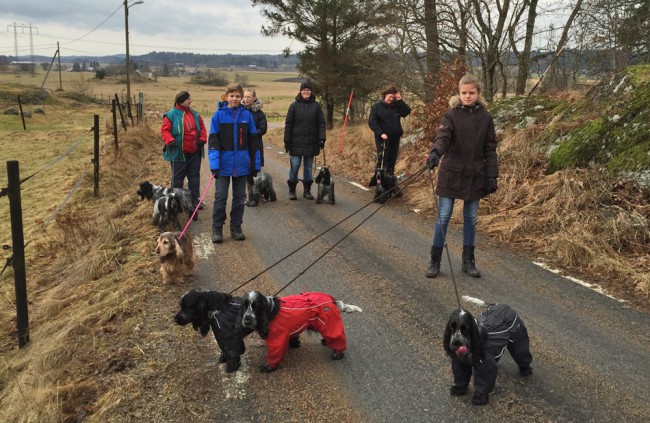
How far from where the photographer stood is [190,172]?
8953 millimetres

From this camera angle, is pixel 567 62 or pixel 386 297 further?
pixel 567 62

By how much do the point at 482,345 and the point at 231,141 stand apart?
4.97 m

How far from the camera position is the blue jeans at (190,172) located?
8.78 metres

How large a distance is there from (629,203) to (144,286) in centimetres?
668

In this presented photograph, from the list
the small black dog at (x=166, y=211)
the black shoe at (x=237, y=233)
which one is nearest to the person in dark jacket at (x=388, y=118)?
the black shoe at (x=237, y=233)

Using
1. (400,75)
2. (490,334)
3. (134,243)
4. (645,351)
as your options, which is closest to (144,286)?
(134,243)

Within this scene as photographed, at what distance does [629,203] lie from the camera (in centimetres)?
699

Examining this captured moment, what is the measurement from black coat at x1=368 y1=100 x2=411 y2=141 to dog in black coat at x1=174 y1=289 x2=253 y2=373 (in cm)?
662

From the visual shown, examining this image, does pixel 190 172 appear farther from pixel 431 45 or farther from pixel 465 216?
pixel 431 45

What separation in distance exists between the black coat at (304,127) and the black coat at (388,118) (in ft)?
3.61

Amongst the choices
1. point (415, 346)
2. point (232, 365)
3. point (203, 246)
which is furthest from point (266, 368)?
point (203, 246)

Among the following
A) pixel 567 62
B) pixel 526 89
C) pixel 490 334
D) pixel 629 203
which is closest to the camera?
pixel 490 334

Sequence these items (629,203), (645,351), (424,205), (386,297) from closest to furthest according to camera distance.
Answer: (645,351), (386,297), (629,203), (424,205)

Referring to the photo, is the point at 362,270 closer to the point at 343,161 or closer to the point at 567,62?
the point at 343,161
